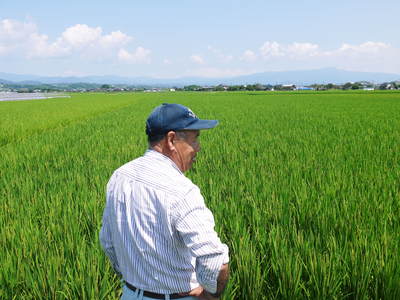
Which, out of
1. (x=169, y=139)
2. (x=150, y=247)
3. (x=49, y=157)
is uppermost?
(x=169, y=139)

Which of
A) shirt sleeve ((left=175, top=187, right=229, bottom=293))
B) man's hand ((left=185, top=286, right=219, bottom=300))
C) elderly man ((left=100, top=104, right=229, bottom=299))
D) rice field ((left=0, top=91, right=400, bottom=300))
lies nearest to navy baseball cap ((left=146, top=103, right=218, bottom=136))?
elderly man ((left=100, top=104, right=229, bottom=299))

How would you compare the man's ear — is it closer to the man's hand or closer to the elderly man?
the elderly man

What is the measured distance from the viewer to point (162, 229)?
115 centimetres

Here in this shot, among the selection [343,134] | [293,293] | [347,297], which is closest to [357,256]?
[347,297]

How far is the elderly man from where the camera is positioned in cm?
112

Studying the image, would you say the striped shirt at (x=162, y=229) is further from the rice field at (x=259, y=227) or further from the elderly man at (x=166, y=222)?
the rice field at (x=259, y=227)

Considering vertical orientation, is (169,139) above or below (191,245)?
above

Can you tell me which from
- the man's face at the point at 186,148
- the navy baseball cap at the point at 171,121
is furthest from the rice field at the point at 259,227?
the navy baseball cap at the point at 171,121

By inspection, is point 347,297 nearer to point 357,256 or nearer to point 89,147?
point 357,256

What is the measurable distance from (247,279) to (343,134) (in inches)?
288

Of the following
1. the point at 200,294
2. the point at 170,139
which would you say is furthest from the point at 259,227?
the point at 170,139

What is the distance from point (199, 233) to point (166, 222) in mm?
107

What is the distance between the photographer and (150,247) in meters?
1.19

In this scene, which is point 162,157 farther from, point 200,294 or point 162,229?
point 200,294
